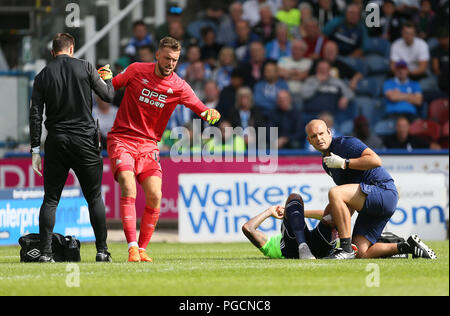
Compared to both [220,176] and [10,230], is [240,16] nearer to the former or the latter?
[220,176]

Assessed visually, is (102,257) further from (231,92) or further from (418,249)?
(231,92)

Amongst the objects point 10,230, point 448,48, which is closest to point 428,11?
point 448,48

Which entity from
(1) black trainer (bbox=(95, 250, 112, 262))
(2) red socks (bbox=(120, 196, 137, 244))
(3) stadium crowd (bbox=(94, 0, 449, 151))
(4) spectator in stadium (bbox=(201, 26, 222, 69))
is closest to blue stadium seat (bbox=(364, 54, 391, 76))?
(3) stadium crowd (bbox=(94, 0, 449, 151))

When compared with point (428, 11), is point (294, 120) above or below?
below

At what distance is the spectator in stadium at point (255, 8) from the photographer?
20038mm

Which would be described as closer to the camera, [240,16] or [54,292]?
[54,292]

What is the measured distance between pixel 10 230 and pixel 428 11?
34.4ft

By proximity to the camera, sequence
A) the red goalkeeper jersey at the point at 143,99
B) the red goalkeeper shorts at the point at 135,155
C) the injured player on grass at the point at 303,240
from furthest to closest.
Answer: the red goalkeeper jersey at the point at 143,99, the red goalkeeper shorts at the point at 135,155, the injured player on grass at the point at 303,240

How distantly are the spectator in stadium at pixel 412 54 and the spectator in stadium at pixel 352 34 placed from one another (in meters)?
0.72

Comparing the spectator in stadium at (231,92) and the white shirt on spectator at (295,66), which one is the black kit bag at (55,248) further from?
the white shirt on spectator at (295,66)

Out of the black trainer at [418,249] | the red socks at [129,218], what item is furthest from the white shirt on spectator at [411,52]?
the red socks at [129,218]

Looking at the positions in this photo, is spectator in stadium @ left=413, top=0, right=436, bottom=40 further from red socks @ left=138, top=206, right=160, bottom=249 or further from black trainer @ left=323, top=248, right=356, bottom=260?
red socks @ left=138, top=206, right=160, bottom=249

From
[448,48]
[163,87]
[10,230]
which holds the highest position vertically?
[448,48]

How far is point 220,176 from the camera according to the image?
47.8 feet
